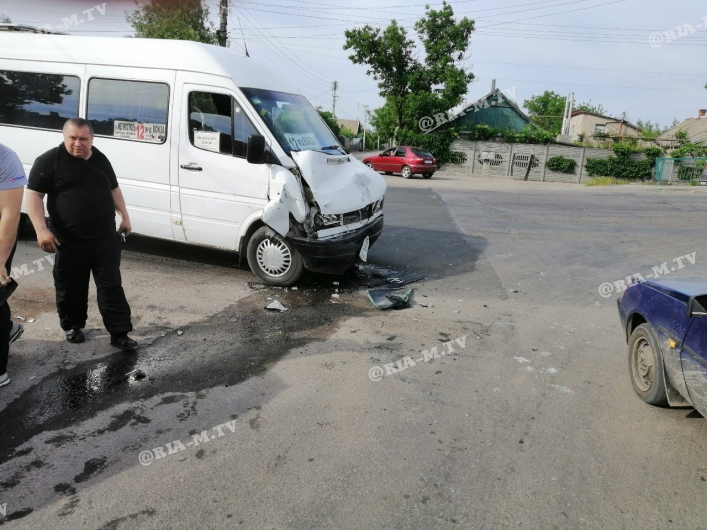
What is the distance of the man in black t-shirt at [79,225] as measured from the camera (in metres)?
4.25

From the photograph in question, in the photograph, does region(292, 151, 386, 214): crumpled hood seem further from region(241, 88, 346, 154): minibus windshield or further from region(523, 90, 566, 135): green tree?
region(523, 90, 566, 135): green tree

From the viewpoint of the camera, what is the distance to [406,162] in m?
26.5

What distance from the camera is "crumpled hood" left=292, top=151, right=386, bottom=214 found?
20.4ft

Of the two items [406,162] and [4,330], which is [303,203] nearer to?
[4,330]

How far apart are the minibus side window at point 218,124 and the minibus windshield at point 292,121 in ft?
0.76

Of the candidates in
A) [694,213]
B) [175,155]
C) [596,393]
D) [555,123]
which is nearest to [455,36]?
[694,213]

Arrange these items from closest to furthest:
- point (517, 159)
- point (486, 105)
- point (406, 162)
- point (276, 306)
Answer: point (276, 306) → point (406, 162) → point (517, 159) → point (486, 105)

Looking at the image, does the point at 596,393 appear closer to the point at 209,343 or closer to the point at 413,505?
the point at 413,505

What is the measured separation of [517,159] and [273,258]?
30.1 m

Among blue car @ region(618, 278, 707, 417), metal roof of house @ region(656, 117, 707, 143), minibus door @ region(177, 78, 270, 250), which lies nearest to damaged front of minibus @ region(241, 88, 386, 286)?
minibus door @ region(177, 78, 270, 250)

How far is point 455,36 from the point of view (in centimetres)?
3594

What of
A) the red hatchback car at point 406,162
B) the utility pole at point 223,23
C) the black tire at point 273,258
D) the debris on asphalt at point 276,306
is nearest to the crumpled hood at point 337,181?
the black tire at point 273,258

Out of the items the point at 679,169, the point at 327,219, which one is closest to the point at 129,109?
the point at 327,219

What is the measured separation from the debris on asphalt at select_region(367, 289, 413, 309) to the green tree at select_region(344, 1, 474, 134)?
31.3m
